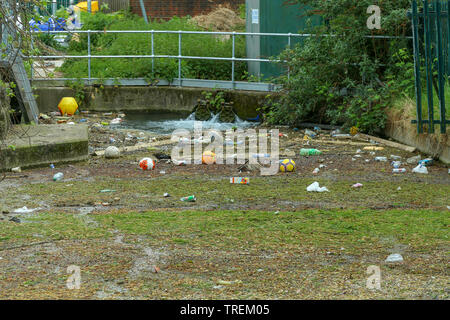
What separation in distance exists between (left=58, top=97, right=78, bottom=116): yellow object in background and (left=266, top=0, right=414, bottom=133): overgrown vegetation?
4.74m

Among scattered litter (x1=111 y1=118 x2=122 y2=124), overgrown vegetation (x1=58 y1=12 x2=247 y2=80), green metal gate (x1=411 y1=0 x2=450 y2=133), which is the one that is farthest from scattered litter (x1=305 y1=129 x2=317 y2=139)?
overgrown vegetation (x1=58 y1=12 x2=247 y2=80)

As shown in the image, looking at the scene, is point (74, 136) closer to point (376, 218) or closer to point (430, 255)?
point (376, 218)

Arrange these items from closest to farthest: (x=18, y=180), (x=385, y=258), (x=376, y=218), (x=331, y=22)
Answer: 1. (x=385, y=258)
2. (x=376, y=218)
3. (x=18, y=180)
4. (x=331, y=22)

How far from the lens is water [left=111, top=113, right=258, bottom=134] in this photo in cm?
1491

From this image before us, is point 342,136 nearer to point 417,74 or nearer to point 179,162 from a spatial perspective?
point 417,74

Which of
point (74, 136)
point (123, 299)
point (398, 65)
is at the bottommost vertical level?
point (123, 299)

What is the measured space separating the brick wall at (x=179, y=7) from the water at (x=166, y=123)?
11697mm

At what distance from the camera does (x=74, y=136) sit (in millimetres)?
10859

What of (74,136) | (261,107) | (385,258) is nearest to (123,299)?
(385,258)

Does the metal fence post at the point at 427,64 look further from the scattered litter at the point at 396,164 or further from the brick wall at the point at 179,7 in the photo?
the brick wall at the point at 179,7

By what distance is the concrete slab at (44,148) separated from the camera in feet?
32.2

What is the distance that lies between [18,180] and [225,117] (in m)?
7.24

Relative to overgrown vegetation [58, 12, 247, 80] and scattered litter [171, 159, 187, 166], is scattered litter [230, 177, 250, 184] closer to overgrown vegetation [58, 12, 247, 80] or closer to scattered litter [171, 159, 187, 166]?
scattered litter [171, 159, 187, 166]

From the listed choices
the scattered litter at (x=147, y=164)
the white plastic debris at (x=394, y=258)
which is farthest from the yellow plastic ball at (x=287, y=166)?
the white plastic debris at (x=394, y=258)
